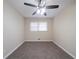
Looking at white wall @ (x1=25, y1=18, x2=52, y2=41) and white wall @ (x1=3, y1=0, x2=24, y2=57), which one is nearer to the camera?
white wall @ (x1=3, y1=0, x2=24, y2=57)

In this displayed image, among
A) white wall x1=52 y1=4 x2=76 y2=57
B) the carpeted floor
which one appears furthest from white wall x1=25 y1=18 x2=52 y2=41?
white wall x1=52 y1=4 x2=76 y2=57

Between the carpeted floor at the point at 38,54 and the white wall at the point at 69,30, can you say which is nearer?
the white wall at the point at 69,30

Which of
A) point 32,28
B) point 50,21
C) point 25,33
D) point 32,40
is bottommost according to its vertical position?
point 32,40

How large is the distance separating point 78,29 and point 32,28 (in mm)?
6366

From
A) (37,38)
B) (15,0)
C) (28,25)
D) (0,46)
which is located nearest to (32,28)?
(28,25)

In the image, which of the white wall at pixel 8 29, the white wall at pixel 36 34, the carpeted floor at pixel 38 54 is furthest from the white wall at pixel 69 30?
the white wall at pixel 36 34

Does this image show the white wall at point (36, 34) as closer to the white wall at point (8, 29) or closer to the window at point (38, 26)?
the window at point (38, 26)

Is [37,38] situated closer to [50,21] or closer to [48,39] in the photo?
[48,39]

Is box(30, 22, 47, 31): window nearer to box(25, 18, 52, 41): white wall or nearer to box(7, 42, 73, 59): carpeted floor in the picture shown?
box(25, 18, 52, 41): white wall

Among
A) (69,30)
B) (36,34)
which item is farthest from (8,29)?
(36,34)

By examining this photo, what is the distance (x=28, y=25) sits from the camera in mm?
7086

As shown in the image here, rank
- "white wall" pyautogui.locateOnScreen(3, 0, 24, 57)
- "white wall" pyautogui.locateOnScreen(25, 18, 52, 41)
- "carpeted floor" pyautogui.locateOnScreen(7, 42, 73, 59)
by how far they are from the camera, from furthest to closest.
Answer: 1. "white wall" pyautogui.locateOnScreen(25, 18, 52, 41)
2. "carpeted floor" pyautogui.locateOnScreen(7, 42, 73, 59)
3. "white wall" pyautogui.locateOnScreen(3, 0, 24, 57)

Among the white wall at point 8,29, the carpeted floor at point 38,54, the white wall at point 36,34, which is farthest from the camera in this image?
the white wall at point 36,34

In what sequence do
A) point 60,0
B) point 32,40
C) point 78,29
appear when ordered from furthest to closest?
1. point 32,40
2. point 60,0
3. point 78,29
